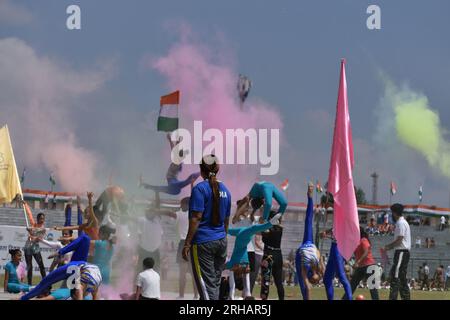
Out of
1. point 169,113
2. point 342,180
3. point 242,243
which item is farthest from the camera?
point 169,113

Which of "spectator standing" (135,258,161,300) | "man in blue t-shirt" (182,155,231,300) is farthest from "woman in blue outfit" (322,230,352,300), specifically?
"man in blue t-shirt" (182,155,231,300)

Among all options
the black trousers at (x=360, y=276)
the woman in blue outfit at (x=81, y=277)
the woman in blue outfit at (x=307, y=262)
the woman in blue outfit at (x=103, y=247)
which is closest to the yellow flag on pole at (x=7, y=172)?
the woman in blue outfit at (x=103, y=247)

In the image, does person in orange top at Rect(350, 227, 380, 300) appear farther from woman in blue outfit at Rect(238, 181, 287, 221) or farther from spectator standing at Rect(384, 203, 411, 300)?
woman in blue outfit at Rect(238, 181, 287, 221)

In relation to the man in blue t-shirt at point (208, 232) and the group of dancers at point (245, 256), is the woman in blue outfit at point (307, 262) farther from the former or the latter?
the man in blue t-shirt at point (208, 232)

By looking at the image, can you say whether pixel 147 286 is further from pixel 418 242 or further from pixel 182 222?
pixel 418 242

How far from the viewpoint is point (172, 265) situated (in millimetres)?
32406

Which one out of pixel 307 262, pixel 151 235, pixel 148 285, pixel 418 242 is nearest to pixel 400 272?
pixel 307 262

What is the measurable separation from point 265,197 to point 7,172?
976 centimetres

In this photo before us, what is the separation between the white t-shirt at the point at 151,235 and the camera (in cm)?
1644

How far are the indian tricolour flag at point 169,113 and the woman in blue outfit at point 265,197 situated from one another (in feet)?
13.1

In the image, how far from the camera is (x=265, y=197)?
13680 mm
